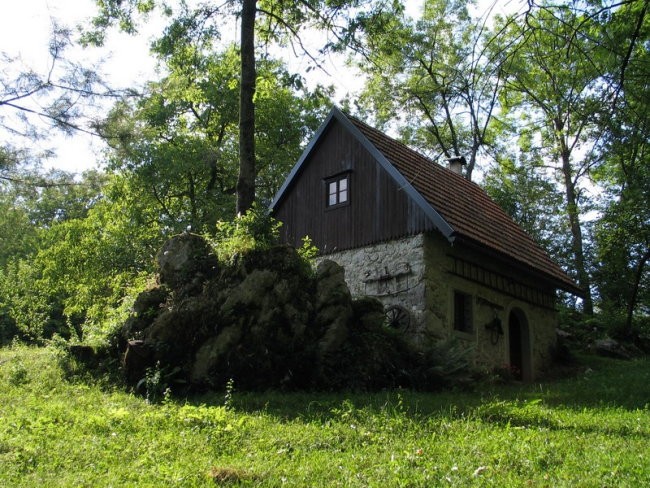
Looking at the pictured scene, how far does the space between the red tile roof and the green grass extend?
5.60 m

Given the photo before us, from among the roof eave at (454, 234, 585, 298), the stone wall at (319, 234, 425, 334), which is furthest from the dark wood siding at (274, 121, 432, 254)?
the roof eave at (454, 234, 585, 298)

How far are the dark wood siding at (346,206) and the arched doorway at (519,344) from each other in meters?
4.60

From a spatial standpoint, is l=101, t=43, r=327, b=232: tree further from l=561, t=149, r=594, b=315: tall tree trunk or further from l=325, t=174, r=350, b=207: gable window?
l=561, t=149, r=594, b=315: tall tree trunk

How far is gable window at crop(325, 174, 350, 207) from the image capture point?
15086mm

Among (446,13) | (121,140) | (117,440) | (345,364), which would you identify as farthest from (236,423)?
(446,13)

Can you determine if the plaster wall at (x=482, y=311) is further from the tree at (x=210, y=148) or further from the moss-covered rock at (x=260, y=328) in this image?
the tree at (x=210, y=148)

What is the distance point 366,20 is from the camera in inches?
485

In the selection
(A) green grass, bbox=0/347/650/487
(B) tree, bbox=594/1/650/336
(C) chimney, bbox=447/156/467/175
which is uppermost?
(C) chimney, bbox=447/156/467/175

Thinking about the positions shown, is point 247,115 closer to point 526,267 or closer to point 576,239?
point 526,267

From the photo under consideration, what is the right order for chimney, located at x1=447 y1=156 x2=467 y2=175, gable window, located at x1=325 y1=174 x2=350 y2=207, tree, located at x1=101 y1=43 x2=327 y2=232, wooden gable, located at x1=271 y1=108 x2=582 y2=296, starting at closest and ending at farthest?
wooden gable, located at x1=271 y1=108 x2=582 y2=296
gable window, located at x1=325 y1=174 x2=350 y2=207
chimney, located at x1=447 y1=156 x2=467 y2=175
tree, located at x1=101 y1=43 x2=327 y2=232

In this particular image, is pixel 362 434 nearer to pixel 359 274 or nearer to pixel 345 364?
pixel 345 364

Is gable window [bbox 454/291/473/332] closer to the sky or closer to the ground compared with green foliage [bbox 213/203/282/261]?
closer to the ground

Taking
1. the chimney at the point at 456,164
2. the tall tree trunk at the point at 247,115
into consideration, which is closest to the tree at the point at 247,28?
the tall tree trunk at the point at 247,115

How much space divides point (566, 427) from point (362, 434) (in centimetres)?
243
